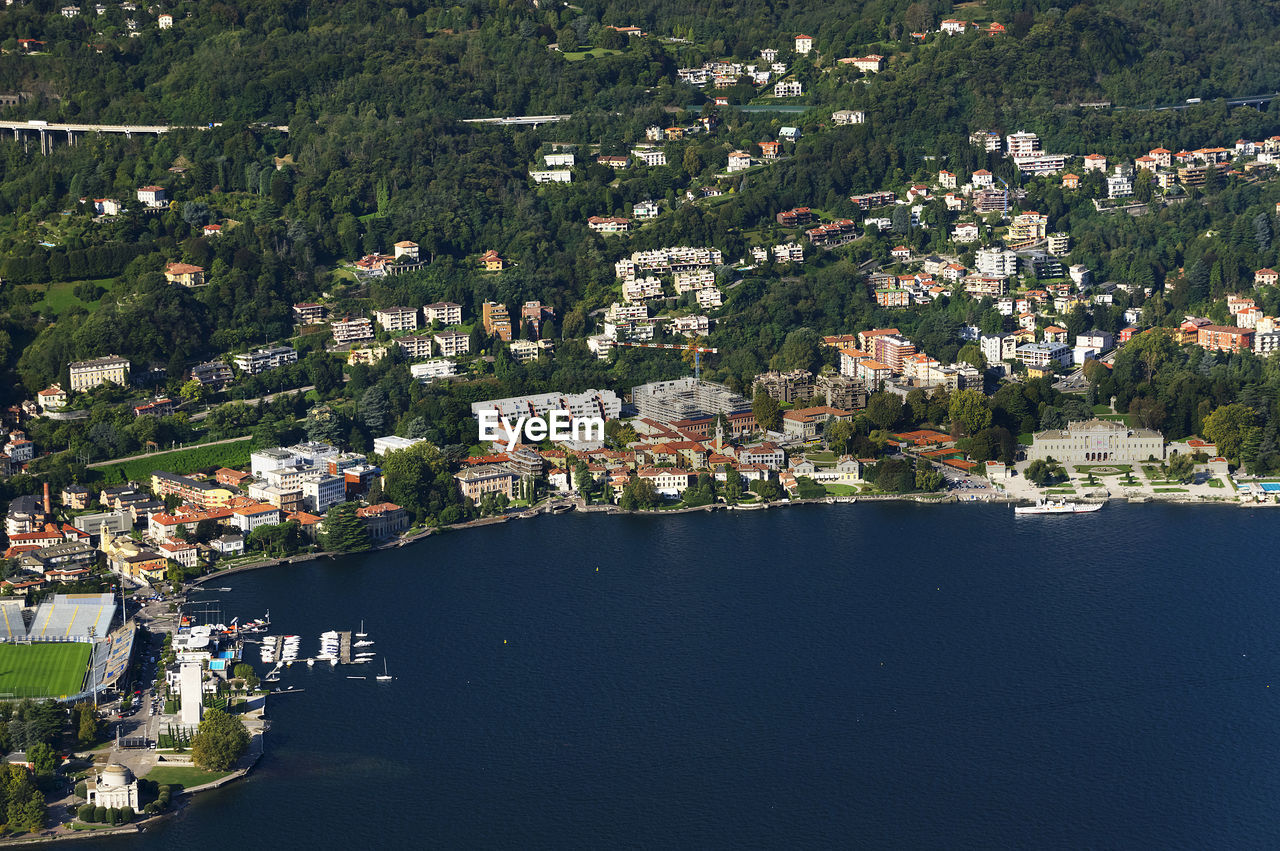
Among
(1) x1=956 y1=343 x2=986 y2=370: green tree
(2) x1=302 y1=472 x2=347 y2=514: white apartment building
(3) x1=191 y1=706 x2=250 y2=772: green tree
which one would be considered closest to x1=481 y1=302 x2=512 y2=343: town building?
(2) x1=302 y1=472 x2=347 y2=514: white apartment building

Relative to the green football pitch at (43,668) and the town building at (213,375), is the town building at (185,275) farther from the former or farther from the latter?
the green football pitch at (43,668)

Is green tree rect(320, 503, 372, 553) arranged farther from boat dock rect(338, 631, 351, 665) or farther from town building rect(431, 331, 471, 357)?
town building rect(431, 331, 471, 357)

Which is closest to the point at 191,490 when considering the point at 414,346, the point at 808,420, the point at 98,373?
the point at 98,373

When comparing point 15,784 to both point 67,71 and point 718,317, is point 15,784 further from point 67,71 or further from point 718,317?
point 67,71

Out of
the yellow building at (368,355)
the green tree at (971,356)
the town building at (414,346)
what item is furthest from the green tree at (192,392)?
the green tree at (971,356)

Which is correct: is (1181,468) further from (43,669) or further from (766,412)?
(43,669)
